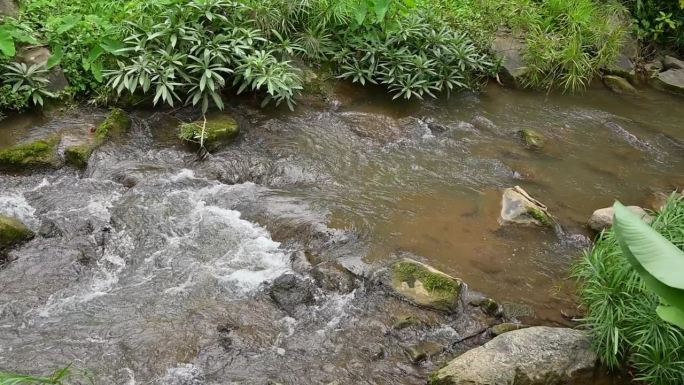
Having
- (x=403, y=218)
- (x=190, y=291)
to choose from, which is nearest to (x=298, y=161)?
(x=403, y=218)

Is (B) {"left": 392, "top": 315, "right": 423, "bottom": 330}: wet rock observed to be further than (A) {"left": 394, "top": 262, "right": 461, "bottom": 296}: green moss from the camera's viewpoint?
No

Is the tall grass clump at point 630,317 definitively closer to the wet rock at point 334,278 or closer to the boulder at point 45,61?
the wet rock at point 334,278

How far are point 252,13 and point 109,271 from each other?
14.7ft

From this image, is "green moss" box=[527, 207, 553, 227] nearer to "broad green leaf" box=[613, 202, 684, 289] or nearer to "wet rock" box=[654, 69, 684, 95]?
"broad green leaf" box=[613, 202, 684, 289]

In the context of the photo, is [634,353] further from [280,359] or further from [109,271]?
[109,271]

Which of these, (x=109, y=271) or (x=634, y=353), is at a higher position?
(x=634, y=353)

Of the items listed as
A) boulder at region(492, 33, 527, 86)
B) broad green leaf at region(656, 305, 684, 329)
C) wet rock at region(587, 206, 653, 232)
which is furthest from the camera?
boulder at region(492, 33, 527, 86)

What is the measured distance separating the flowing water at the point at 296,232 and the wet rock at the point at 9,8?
1635 mm

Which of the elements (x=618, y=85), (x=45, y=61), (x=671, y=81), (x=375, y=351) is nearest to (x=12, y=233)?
(x=45, y=61)

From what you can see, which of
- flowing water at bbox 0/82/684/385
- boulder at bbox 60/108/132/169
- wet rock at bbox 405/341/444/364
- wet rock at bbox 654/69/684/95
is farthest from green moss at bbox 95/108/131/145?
wet rock at bbox 654/69/684/95

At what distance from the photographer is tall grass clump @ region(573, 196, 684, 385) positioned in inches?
159

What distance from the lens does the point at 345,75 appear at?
29.0ft

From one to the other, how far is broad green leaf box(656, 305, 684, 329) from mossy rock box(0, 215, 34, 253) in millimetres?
5362

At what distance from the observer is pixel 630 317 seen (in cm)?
427
